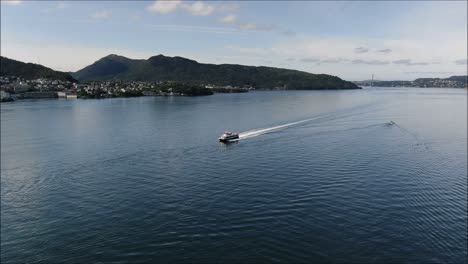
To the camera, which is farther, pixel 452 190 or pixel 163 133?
pixel 163 133

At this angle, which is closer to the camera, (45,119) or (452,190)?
(452,190)

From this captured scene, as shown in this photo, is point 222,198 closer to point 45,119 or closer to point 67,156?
point 67,156

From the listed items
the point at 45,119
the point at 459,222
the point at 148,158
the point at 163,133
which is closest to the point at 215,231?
the point at 459,222

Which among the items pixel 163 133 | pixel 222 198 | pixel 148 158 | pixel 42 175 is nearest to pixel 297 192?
pixel 222 198

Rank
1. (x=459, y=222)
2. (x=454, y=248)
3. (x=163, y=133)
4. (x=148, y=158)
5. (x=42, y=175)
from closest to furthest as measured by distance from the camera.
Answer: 1. (x=454, y=248)
2. (x=459, y=222)
3. (x=42, y=175)
4. (x=148, y=158)
5. (x=163, y=133)

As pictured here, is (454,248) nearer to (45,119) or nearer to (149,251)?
(149,251)

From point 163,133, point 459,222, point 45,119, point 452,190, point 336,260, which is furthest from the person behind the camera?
point 45,119
